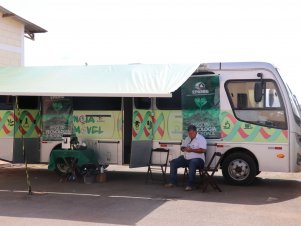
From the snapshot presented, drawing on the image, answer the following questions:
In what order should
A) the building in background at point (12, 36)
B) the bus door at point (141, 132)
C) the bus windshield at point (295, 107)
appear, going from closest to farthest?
the bus windshield at point (295, 107) < the bus door at point (141, 132) < the building in background at point (12, 36)

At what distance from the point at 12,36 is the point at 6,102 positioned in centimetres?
900

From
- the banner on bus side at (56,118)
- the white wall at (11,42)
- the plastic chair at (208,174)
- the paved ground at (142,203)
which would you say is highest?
the white wall at (11,42)

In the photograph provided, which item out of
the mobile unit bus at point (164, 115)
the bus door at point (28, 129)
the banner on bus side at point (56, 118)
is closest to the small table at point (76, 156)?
the mobile unit bus at point (164, 115)

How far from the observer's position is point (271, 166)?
33.7 feet

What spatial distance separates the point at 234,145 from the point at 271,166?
897mm

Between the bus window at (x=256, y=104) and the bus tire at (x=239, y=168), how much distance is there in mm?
819

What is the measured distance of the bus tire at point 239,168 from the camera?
10375 mm

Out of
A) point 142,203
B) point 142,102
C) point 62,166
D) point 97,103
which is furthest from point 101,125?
point 142,203

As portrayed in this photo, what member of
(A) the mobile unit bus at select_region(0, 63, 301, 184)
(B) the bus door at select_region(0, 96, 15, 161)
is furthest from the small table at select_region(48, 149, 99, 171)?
(B) the bus door at select_region(0, 96, 15, 161)

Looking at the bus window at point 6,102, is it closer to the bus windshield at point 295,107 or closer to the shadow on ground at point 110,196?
the shadow on ground at point 110,196

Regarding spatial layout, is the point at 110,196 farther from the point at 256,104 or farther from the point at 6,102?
the point at 6,102

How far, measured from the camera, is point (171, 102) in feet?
36.3

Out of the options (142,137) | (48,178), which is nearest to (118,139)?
(142,137)

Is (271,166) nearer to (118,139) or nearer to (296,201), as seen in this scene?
(296,201)
